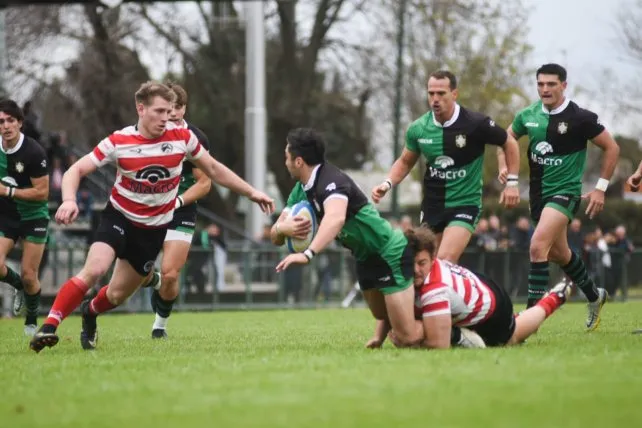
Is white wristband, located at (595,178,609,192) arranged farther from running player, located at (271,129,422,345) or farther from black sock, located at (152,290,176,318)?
black sock, located at (152,290,176,318)

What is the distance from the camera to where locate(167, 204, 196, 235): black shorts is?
1275cm

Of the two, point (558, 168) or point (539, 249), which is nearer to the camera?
point (539, 249)

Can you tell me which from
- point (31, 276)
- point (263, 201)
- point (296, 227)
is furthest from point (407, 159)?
point (31, 276)

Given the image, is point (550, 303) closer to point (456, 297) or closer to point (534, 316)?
point (534, 316)

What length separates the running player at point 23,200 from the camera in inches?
509

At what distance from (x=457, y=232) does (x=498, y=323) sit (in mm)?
2527

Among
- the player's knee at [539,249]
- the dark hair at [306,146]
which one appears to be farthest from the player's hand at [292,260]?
the player's knee at [539,249]

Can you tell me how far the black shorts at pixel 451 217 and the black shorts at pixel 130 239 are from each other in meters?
2.87

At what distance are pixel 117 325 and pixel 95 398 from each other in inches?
383

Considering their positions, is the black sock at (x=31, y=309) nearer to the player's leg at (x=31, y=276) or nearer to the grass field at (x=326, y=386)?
the player's leg at (x=31, y=276)

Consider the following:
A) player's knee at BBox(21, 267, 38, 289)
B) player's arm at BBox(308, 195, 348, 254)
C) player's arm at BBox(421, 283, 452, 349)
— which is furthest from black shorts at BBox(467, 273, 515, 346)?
player's knee at BBox(21, 267, 38, 289)

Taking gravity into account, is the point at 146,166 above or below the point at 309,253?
above

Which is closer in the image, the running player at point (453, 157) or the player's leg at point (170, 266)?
the running player at point (453, 157)

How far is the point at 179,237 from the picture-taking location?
1272 centimetres
